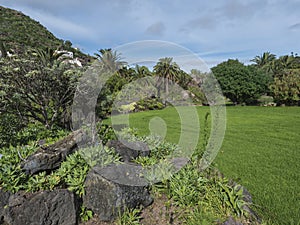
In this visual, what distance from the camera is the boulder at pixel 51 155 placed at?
127 inches

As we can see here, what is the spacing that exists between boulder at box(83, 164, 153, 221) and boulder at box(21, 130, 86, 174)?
0.75 metres

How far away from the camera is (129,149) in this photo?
156 inches

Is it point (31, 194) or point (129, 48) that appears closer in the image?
point (31, 194)

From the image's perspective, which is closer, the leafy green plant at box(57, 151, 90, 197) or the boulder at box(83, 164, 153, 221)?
the boulder at box(83, 164, 153, 221)

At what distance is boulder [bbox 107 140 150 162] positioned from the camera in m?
3.81

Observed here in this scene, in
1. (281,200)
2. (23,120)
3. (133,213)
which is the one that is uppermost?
(23,120)

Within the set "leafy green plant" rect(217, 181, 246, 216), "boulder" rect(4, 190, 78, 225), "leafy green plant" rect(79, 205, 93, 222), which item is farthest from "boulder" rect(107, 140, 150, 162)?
"leafy green plant" rect(217, 181, 246, 216)

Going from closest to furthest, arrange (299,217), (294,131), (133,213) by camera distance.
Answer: (133,213) < (299,217) < (294,131)

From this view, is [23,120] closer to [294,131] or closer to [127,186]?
[127,186]

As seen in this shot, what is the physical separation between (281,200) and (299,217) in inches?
19.8

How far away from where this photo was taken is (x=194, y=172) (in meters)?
3.29

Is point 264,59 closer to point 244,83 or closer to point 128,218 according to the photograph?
point 244,83

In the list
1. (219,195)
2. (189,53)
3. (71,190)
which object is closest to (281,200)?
(219,195)

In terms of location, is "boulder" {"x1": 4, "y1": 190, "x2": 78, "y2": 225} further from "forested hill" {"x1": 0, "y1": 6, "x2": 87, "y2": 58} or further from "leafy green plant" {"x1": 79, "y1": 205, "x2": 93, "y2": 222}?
"forested hill" {"x1": 0, "y1": 6, "x2": 87, "y2": 58}
